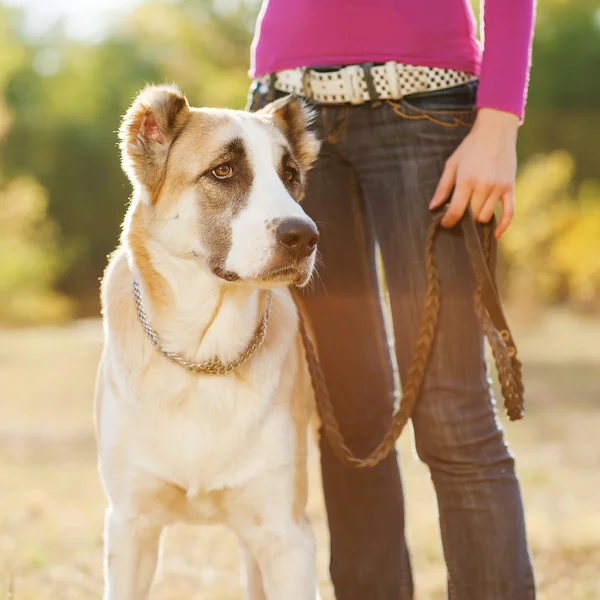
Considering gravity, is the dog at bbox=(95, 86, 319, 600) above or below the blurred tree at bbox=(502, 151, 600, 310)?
below

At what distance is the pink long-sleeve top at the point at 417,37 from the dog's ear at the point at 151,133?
0.94 feet

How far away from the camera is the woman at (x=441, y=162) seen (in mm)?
2129

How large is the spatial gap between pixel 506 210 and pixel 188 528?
2.94m

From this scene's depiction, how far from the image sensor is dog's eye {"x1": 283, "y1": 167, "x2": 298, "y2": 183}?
2.44m

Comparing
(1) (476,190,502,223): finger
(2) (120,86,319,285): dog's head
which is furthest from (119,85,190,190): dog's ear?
(1) (476,190,502,223): finger

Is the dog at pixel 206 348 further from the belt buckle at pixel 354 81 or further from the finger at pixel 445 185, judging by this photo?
the finger at pixel 445 185

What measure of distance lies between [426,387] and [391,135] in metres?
0.61

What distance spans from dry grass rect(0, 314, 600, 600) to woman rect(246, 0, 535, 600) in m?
1.38

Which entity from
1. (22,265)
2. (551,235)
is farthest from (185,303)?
(22,265)

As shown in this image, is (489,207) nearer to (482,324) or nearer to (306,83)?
(482,324)

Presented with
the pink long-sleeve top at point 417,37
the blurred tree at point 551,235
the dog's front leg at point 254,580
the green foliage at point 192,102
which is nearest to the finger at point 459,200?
the pink long-sleeve top at point 417,37

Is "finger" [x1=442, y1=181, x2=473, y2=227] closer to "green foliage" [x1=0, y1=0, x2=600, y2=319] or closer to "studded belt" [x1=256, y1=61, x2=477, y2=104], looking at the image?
"studded belt" [x1=256, y1=61, x2=477, y2=104]

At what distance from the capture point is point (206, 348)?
242cm

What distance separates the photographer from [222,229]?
2.32 metres
